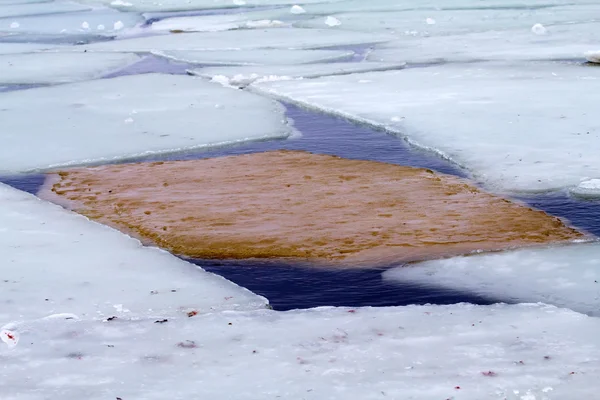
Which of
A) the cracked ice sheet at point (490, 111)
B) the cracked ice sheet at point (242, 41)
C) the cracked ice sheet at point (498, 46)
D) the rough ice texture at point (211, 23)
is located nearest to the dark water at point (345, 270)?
the cracked ice sheet at point (490, 111)

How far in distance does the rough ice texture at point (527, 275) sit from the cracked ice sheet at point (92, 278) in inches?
24.7

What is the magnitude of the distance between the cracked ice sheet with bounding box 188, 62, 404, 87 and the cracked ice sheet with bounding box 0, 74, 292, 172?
0.83 ft

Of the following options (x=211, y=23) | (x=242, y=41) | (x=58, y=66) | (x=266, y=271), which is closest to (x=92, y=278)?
(x=266, y=271)

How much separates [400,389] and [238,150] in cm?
314

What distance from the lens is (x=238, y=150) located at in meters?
5.44

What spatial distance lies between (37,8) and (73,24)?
2823 millimetres

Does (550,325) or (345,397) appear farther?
(550,325)

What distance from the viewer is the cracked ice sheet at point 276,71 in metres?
7.51

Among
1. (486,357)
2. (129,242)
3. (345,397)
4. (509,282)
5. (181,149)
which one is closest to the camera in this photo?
(345,397)

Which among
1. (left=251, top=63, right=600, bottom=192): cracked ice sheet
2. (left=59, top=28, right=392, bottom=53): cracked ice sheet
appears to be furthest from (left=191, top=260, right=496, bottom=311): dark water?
(left=59, top=28, right=392, bottom=53): cracked ice sheet

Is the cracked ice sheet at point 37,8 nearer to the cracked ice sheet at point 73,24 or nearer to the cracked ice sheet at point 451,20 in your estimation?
the cracked ice sheet at point 73,24

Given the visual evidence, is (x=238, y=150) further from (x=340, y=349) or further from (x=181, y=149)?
(x=340, y=349)

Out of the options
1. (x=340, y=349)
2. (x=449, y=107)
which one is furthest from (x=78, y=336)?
(x=449, y=107)

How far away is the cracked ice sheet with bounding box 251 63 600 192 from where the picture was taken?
4.58 metres
